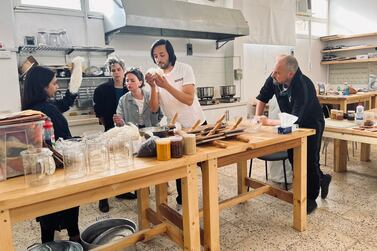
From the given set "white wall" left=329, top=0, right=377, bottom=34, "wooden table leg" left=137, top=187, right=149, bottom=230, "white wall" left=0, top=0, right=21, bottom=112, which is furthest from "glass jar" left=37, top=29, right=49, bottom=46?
"white wall" left=329, top=0, right=377, bottom=34

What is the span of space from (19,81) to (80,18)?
124cm

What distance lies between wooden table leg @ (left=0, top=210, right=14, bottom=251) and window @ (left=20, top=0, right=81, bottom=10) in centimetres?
345

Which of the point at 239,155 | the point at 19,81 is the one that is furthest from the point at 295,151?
the point at 19,81

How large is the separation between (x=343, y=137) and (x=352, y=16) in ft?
18.4

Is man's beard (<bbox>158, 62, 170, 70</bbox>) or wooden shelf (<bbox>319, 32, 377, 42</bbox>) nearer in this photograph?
man's beard (<bbox>158, 62, 170, 70</bbox>)

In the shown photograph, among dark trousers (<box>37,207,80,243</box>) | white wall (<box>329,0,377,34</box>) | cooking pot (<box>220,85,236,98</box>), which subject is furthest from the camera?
white wall (<box>329,0,377,34</box>)

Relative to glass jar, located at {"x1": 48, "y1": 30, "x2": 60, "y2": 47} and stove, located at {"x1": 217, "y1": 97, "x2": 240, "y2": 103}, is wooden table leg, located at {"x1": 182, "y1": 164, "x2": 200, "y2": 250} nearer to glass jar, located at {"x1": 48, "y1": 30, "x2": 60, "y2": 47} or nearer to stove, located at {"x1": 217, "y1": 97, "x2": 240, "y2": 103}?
glass jar, located at {"x1": 48, "y1": 30, "x2": 60, "y2": 47}

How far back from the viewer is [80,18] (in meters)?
4.09

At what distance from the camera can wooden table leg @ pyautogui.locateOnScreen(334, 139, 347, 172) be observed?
3664mm

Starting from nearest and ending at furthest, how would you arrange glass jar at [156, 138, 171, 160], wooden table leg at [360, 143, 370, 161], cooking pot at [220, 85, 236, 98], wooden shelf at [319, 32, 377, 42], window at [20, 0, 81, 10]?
1. glass jar at [156, 138, 171, 160]
2. window at [20, 0, 81, 10]
3. wooden table leg at [360, 143, 370, 161]
4. cooking pot at [220, 85, 236, 98]
5. wooden shelf at [319, 32, 377, 42]

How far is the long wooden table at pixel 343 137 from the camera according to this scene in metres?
2.87

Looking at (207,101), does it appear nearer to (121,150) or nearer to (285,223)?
(285,223)

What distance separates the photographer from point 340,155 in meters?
3.68

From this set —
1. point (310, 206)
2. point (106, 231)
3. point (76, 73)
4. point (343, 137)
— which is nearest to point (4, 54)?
point (76, 73)
